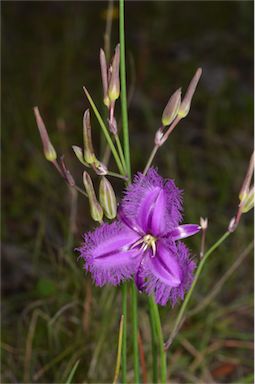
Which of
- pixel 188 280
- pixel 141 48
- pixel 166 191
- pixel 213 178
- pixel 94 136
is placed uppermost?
pixel 141 48

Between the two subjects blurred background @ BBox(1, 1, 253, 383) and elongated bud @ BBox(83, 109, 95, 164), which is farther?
blurred background @ BBox(1, 1, 253, 383)

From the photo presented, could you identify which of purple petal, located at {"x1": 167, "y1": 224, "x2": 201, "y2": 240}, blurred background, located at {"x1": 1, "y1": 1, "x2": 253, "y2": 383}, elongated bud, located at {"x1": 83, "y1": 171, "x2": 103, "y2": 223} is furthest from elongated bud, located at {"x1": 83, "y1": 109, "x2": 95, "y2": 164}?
blurred background, located at {"x1": 1, "y1": 1, "x2": 253, "y2": 383}

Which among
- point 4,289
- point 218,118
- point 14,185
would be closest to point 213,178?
point 218,118

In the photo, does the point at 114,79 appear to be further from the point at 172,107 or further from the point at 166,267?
the point at 166,267

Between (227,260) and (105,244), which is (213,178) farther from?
(105,244)

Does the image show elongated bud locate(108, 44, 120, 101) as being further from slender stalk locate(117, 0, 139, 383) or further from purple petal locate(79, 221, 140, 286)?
purple petal locate(79, 221, 140, 286)

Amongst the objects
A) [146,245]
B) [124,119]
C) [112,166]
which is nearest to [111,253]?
[146,245]

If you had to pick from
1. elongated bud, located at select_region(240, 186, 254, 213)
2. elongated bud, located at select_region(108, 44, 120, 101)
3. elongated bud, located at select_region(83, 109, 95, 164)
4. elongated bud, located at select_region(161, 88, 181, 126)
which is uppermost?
elongated bud, located at select_region(108, 44, 120, 101)

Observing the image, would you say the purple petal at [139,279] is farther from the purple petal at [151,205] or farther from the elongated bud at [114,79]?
the elongated bud at [114,79]
